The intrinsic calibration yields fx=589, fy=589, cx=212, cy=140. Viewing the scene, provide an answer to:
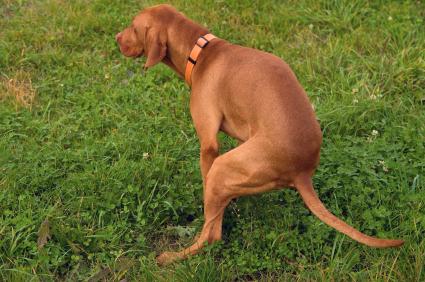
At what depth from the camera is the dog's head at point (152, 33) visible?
3.95m

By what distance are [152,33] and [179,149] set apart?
0.90m

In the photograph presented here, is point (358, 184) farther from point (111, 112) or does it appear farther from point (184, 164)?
point (111, 112)

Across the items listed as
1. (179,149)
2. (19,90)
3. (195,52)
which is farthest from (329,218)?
(19,90)

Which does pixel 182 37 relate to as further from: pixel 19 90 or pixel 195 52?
pixel 19 90

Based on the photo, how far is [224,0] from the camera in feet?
19.6

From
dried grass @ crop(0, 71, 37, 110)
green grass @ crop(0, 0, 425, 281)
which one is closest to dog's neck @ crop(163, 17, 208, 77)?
green grass @ crop(0, 0, 425, 281)

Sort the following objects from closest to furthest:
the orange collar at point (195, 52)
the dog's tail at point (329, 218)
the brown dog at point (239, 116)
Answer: the dog's tail at point (329, 218), the brown dog at point (239, 116), the orange collar at point (195, 52)

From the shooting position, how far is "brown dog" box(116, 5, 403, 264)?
10.4 feet

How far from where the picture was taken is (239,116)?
3.53 meters

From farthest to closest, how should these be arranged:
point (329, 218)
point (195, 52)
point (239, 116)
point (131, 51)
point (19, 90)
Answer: point (19, 90) < point (131, 51) < point (195, 52) < point (239, 116) < point (329, 218)

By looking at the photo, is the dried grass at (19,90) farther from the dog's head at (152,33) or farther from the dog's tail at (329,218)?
the dog's tail at (329,218)

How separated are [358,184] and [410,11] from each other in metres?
2.65

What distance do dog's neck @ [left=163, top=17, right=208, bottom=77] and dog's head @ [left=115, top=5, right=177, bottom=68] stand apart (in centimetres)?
5

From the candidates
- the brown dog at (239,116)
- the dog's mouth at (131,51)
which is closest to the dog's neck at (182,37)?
the brown dog at (239,116)
